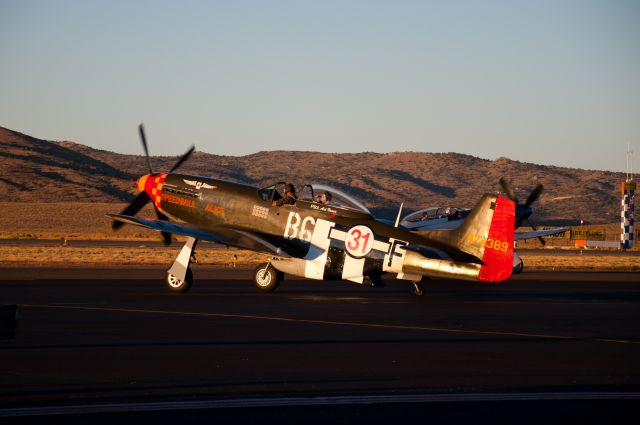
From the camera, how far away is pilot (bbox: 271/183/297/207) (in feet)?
79.3

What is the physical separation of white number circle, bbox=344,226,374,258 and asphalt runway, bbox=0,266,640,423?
1.15m

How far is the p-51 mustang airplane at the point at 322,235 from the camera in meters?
21.3

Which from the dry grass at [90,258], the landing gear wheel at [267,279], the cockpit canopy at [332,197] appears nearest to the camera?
the cockpit canopy at [332,197]

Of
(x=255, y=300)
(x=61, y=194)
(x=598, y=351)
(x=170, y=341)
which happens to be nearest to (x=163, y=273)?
(x=255, y=300)

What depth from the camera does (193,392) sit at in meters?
10.1

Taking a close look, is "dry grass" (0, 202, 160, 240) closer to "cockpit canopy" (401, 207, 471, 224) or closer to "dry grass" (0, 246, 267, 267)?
"dry grass" (0, 246, 267, 267)

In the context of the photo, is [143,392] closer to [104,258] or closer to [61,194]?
[104,258]

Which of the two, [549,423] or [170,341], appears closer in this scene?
[549,423]

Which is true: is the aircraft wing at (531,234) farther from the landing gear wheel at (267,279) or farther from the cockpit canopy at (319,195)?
the landing gear wheel at (267,279)

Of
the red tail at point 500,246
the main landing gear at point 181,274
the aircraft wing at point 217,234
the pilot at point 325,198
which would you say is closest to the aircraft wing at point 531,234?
the pilot at point 325,198

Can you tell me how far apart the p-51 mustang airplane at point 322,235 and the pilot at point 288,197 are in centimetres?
16

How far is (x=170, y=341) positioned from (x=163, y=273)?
17680 millimetres

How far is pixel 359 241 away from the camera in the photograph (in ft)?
73.8

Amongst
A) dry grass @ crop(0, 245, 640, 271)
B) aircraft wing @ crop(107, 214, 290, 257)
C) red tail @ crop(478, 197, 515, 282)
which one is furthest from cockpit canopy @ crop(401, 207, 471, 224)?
red tail @ crop(478, 197, 515, 282)
